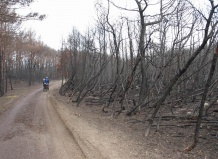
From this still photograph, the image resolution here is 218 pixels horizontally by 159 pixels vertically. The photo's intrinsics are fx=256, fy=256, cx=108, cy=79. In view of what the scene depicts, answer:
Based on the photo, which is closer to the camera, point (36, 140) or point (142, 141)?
point (36, 140)

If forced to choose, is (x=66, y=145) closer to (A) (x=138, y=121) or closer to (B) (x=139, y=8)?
(A) (x=138, y=121)

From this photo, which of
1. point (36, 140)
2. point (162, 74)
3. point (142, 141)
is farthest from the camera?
point (162, 74)

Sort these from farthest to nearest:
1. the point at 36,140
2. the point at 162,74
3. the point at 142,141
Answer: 1. the point at 162,74
2. the point at 142,141
3. the point at 36,140

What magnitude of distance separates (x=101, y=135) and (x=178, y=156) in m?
3.32

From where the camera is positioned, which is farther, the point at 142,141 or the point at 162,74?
the point at 162,74

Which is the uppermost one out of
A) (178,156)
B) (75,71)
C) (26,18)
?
(26,18)

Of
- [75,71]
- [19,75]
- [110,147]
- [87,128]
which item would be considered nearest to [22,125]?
[87,128]

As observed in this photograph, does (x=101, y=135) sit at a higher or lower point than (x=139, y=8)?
lower

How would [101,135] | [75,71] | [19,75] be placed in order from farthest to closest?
[19,75], [75,71], [101,135]

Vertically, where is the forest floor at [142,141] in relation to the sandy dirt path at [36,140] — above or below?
below

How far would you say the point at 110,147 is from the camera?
7.92 m

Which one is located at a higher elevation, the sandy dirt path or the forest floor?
the sandy dirt path

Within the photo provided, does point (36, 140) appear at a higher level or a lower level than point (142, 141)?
higher

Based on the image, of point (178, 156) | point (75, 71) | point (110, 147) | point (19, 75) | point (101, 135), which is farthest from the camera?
point (19, 75)
